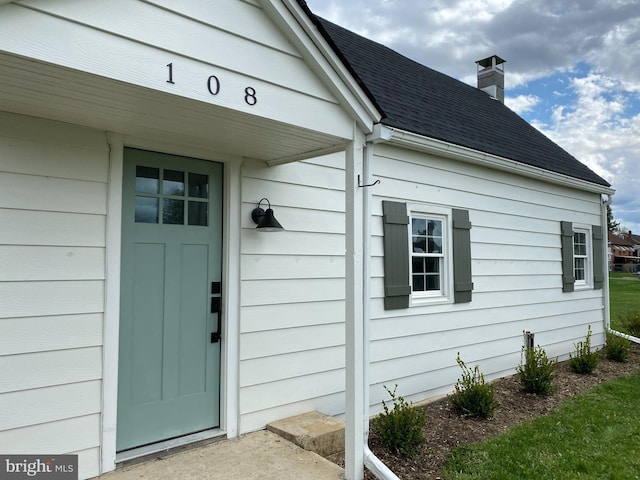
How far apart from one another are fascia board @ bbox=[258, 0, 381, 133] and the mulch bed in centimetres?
260

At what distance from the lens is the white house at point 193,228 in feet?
7.39

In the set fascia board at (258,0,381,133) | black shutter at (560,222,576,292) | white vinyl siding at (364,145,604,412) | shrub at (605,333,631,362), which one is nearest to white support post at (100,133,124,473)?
fascia board at (258,0,381,133)

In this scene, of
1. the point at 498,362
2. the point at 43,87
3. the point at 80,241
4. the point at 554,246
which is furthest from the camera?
the point at 554,246

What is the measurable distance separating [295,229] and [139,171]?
1424mm

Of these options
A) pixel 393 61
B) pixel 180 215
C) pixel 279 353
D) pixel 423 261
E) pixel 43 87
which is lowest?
pixel 279 353

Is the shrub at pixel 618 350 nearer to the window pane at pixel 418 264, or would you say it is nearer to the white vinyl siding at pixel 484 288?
the white vinyl siding at pixel 484 288

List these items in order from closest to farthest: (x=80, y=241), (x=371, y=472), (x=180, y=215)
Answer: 1. (x=80, y=241)
2. (x=371, y=472)
3. (x=180, y=215)

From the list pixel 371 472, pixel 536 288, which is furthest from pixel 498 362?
pixel 371 472

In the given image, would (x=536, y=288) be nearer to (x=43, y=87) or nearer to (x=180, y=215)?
(x=180, y=215)

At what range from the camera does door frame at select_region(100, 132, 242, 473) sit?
2.93 meters

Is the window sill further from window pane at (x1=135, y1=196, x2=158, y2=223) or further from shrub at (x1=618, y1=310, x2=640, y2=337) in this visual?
shrub at (x1=618, y1=310, x2=640, y2=337)

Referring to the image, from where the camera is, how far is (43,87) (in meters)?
2.21

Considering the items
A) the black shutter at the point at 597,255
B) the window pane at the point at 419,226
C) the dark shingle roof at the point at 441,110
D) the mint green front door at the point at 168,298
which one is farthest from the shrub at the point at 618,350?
the mint green front door at the point at 168,298

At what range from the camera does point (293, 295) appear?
3.97 metres
